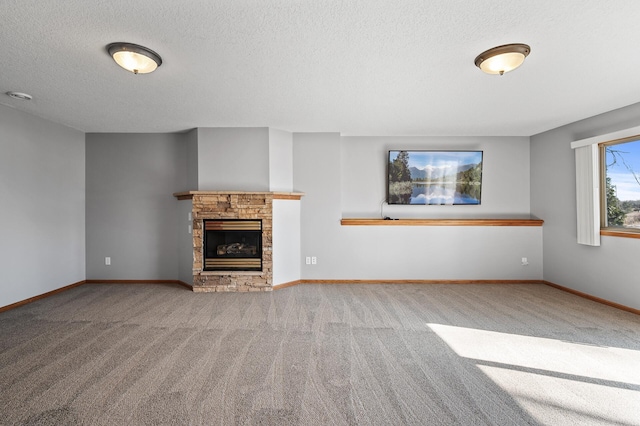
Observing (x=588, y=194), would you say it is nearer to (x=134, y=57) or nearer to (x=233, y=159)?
(x=233, y=159)

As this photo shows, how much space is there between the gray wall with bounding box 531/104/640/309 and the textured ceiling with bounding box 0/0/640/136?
36 centimetres

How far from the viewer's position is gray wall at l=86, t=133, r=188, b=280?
4.82 m

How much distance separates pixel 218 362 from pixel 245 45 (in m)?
2.57

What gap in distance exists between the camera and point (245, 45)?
2.22 m

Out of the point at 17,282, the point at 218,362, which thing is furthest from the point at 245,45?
the point at 17,282

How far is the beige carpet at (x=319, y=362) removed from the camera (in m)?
1.75

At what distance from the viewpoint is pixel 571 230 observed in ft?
14.1

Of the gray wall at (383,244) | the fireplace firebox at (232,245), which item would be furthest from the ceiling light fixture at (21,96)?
the gray wall at (383,244)

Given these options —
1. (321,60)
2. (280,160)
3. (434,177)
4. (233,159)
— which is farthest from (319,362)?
(434,177)

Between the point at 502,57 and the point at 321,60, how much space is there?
1.49 m

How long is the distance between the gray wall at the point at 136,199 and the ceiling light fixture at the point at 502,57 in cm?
447

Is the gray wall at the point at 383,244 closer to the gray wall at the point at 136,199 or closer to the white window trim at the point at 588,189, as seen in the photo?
the white window trim at the point at 588,189

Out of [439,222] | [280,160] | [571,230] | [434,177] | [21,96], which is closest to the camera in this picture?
[21,96]

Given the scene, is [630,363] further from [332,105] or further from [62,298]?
[62,298]
